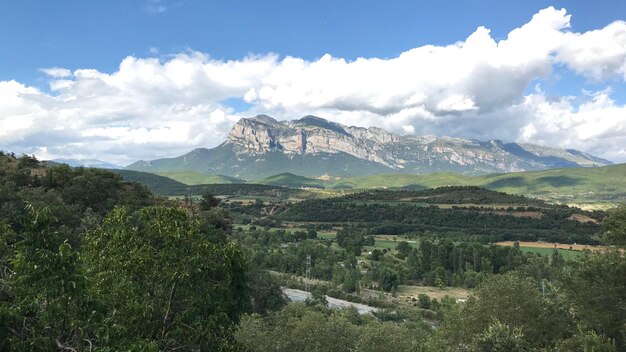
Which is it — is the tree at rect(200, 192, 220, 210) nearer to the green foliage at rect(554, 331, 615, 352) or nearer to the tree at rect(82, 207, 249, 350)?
the green foliage at rect(554, 331, 615, 352)

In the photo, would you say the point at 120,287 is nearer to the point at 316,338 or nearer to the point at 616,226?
the point at 316,338

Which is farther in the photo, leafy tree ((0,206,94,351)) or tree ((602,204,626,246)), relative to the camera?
tree ((602,204,626,246))

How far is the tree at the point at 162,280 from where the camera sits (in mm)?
13273

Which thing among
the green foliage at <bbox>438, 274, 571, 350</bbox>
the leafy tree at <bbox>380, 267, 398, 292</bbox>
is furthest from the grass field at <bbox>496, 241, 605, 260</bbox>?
the green foliage at <bbox>438, 274, 571, 350</bbox>

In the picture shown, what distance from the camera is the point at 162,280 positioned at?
14.0m

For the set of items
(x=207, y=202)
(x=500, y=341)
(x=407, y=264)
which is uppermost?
(x=207, y=202)

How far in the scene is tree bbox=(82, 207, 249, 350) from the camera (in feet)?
43.5

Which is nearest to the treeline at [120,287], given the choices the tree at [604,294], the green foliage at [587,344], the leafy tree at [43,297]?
the leafy tree at [43,297]

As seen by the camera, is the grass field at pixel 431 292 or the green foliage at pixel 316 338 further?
the grass field at pixel 431 292

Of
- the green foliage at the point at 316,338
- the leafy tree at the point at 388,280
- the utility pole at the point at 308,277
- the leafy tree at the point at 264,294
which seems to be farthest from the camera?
the leafy tree at the point at 388,280

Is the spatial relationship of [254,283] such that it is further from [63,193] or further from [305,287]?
[305,287]

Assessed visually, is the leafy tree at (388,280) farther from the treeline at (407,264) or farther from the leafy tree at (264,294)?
the leafy tree at (264,294)

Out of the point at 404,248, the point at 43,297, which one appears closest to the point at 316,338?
the point at 43,297

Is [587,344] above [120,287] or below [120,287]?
below
